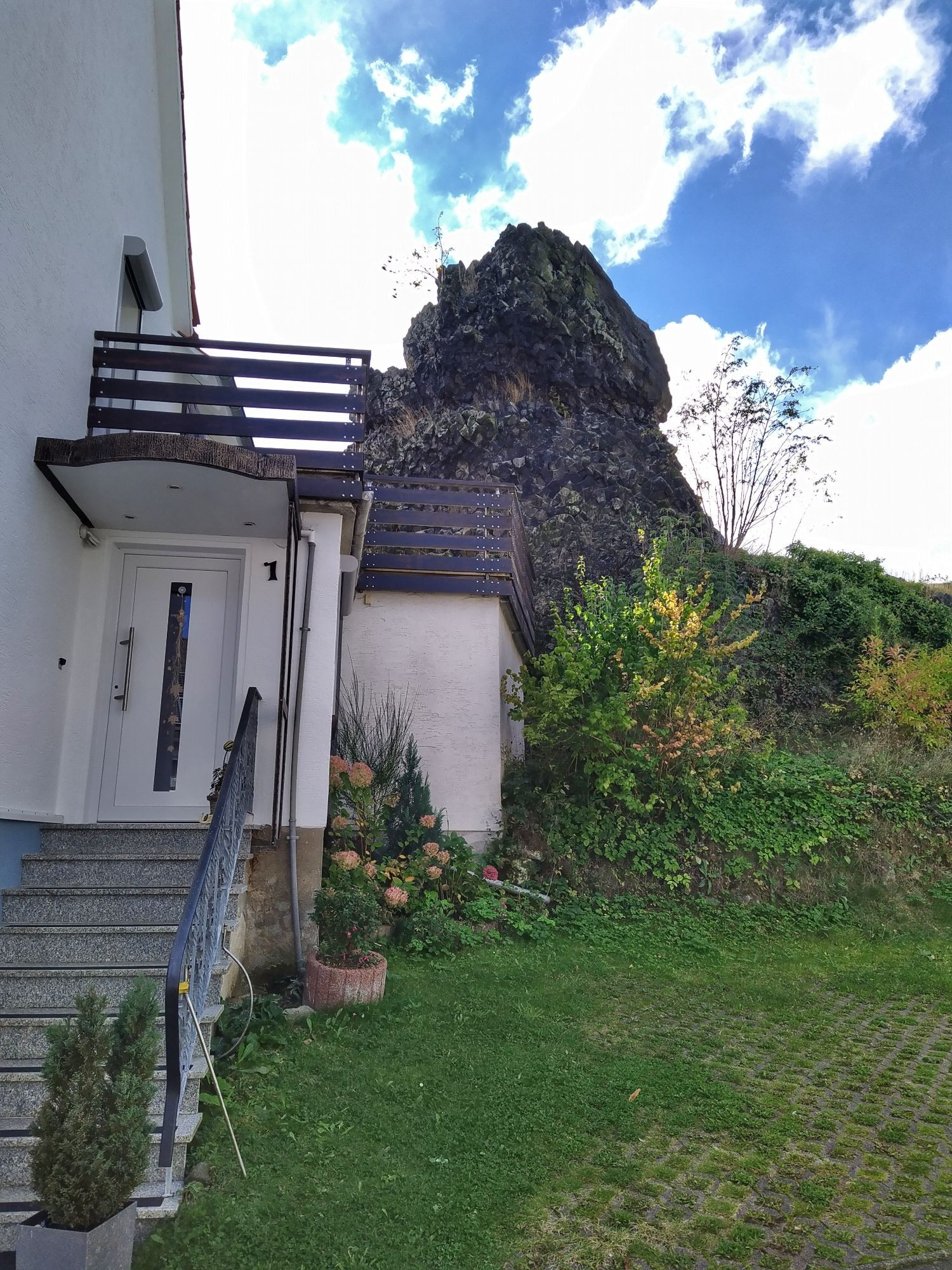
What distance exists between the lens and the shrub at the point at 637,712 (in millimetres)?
8602

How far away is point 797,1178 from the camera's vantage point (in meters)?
3.41

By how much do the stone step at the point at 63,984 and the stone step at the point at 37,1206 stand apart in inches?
42.5

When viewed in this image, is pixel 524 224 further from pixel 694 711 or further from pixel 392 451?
pixel 694 711

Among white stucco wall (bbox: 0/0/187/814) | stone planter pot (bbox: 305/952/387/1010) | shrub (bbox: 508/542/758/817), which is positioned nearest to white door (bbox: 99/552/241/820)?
white stucco wall (bbox: 0/0/187/814)

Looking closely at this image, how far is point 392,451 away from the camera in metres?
18.5

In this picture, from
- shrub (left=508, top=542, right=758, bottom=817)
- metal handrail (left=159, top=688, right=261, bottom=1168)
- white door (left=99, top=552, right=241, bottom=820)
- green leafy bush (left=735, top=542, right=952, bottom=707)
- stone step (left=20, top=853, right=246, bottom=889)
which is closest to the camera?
metal handrail (left=159, top=688, right=261, bottom=1168)

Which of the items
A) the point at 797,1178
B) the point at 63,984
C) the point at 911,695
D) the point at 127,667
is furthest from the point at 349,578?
the point at 911,695

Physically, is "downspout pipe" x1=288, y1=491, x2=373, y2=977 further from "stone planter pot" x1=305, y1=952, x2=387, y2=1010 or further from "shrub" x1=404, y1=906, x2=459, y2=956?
"shrub" x1=404, y1=906, x2=459, y2=956

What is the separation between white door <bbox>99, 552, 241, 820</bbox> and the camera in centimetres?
612

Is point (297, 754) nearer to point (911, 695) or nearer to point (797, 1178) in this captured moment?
point (797, 1178)

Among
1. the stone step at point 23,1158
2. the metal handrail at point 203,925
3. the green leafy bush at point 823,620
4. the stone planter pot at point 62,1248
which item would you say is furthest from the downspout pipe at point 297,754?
the green leafy bush at point 823,620

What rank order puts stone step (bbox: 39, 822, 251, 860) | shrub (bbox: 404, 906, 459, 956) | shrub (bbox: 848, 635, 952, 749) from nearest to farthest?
stone step (bbox: 39, 822, 251, 860), shrub (bbox: 404, 906, 459, 956), shrub (bbox: 848, 635, 952, 749)

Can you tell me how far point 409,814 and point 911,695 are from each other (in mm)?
8092

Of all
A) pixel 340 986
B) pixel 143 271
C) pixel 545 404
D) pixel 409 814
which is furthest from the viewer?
pixel 545 404
